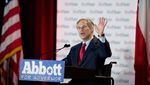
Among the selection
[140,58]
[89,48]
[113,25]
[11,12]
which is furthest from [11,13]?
[140,58]

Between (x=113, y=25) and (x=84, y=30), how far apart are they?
42cm

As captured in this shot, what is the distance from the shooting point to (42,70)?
118 inches

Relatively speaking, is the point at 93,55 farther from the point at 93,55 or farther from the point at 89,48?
the point at 89,48

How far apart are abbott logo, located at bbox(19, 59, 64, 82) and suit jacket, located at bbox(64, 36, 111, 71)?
1.33 metres

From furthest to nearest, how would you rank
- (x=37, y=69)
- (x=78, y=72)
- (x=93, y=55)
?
1. (x=93, y=55)
2. (x=78, y=72)
3. (x=37, y=69)

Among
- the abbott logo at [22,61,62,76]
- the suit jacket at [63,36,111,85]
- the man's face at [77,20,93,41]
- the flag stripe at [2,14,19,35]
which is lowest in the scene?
the abbott logo at [22,61,62,76]

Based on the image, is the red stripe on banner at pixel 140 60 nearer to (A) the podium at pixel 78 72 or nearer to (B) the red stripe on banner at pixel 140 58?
(B) the red stripe on banner at pixel 140 58

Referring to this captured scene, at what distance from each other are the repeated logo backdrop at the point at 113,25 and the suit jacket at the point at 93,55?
15cm

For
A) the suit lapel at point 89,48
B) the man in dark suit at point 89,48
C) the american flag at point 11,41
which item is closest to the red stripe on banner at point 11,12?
the american flag at point 11,41

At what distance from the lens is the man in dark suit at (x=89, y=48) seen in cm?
438

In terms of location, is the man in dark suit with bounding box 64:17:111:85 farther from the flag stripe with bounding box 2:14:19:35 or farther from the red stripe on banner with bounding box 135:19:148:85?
the flag stripe with bounding box 2:14:19:35

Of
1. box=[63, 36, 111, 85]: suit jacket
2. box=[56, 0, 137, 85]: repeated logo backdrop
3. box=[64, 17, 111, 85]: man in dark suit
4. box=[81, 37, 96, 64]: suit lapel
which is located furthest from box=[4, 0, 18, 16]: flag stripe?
box=[81, 37, 96, 64]: suit lapel

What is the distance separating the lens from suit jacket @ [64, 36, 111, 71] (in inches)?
172

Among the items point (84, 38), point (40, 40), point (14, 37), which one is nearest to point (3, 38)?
point (14, 37)
